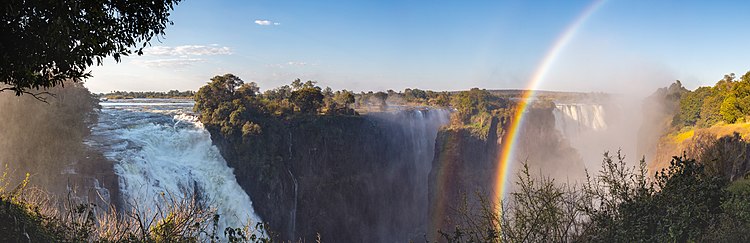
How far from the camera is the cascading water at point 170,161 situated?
2258 centimetres

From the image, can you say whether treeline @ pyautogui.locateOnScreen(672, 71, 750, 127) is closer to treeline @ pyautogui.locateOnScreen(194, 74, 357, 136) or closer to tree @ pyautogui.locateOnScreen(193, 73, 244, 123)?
treeline @ pyautogui.locateOnScreen(194, 74, 357, 136)

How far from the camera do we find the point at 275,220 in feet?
105

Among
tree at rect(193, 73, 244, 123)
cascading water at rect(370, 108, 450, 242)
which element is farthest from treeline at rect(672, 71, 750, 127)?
tree at rect(193, 73, 244, 123)

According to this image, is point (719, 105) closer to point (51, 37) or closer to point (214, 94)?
point (214, 94)

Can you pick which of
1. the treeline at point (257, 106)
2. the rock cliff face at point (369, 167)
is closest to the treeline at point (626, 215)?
the rock cliff face at point (369, 167)

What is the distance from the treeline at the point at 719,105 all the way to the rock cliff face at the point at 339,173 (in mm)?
26230

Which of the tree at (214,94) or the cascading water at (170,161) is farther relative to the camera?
the tree at (214,94)

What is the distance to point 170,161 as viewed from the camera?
2617 cm

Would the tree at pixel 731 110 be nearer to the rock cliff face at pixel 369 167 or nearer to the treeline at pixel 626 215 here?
the rock cliff face at pixel 369 167

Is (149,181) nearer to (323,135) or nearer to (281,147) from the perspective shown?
(281,147)

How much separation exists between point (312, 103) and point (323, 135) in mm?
3695

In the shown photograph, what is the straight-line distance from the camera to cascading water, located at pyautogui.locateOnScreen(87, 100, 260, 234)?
2258 cm

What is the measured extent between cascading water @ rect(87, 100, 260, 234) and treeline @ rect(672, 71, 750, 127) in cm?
3767

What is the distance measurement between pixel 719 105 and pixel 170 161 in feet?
156
